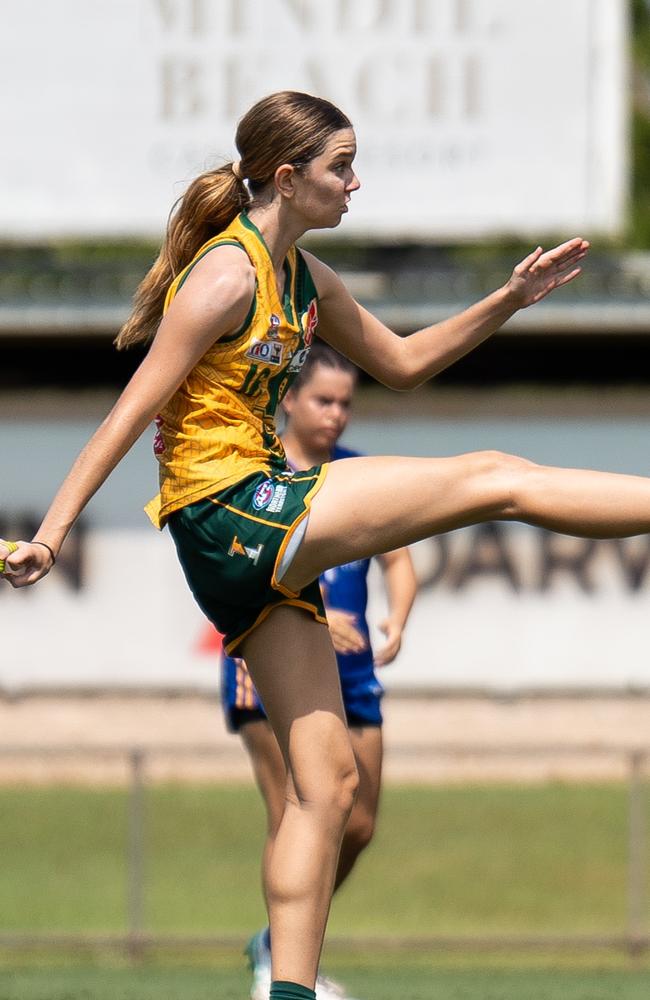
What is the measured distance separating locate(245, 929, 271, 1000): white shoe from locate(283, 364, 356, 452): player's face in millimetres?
1460

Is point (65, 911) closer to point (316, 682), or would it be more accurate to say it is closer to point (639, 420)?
point (316, 682)

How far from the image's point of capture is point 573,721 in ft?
46.8

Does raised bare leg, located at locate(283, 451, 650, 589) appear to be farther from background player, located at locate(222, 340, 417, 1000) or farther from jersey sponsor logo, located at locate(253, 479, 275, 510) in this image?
background player, located at locate(222, 340, 417, 1000)

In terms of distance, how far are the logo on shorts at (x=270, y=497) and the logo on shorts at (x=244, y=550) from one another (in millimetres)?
80

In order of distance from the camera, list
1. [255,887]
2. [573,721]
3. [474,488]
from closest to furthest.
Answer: [474,488] < [255,887] < [573,721]

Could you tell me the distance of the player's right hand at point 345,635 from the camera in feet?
18.4

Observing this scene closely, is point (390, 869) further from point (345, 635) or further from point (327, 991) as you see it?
point (327, 991)

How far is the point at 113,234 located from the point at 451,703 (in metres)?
5.34

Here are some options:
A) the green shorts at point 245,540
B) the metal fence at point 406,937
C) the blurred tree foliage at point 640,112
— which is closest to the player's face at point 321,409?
the green shorts at point 245,540

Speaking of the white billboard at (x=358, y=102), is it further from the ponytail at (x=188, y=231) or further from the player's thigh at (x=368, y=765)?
the ponytail at (x=188, y=231)

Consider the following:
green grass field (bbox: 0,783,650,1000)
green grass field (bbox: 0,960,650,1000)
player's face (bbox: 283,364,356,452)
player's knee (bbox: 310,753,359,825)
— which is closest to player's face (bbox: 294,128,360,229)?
player's knee (bbox: 310,753,359,825)

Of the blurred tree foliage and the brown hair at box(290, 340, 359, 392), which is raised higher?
the brown hair at box(290, 340, 359, 392)

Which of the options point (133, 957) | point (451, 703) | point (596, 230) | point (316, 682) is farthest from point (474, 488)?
point (596, 230)

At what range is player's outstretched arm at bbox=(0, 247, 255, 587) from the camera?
12.4ft
